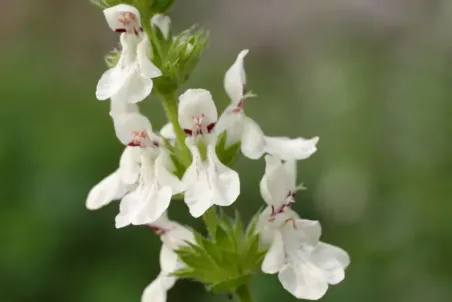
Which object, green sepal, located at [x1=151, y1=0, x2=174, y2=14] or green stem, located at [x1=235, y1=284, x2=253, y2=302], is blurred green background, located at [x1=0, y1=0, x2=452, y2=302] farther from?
green sepal, located at [x1=151, y1=0, x2=174, y2=14]

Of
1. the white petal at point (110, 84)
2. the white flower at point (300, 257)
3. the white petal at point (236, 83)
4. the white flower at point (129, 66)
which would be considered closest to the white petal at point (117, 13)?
the white flower at point (129, 66)

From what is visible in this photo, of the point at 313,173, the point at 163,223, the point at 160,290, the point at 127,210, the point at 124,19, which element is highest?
the point at 124,19

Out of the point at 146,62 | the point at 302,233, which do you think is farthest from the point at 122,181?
the point at 302,233

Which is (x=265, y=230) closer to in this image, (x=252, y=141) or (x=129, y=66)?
(x=252, y=141)

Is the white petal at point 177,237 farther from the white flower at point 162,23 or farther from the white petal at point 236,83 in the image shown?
the white flower at point 162,23

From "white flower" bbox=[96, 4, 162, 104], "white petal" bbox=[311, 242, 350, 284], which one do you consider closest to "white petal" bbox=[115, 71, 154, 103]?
"white flower" bbox=[96, 4, 162, 104]

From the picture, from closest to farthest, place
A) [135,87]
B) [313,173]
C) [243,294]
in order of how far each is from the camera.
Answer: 1. [135,87]
2. [243,294]
3. [313,173]
